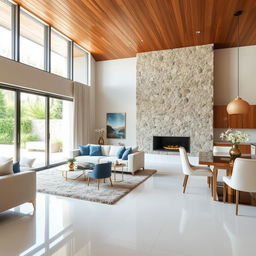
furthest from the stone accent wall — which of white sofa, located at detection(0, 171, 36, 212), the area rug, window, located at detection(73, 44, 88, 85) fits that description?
white sofa, located at detection(0, 171, 36, 212)

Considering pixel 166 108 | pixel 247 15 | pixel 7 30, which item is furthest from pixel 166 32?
pixel 7 30

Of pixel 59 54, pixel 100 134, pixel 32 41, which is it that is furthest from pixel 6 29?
pixel 100 134

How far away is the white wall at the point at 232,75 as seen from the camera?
6973mm

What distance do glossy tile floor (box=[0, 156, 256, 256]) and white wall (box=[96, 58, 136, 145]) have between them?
4765mm

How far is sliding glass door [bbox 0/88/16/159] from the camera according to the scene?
16.8ft

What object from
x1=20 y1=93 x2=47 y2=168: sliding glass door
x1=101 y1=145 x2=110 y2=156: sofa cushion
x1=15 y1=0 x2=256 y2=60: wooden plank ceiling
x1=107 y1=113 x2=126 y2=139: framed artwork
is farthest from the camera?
x1=107 y1=113 x2=126 y2=139: framed artwork

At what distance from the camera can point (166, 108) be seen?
7.54 meters

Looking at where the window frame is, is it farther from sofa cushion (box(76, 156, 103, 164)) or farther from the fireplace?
the fireplace

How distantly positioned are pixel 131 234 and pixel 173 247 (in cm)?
55

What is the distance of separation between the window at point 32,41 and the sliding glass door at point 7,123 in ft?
3.70

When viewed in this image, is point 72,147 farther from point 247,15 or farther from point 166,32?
point 247,15

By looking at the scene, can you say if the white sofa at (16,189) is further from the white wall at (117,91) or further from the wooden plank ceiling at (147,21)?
the white wall at (117,91)

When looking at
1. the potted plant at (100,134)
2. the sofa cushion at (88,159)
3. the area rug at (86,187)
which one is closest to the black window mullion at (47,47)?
the sofa cushion at (88,159)

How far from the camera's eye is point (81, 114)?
7.71m
